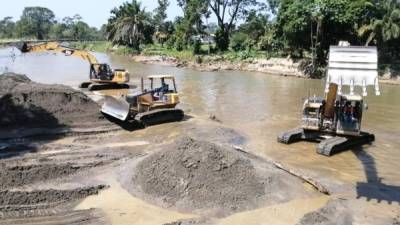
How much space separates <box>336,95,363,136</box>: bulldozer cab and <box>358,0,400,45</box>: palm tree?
996 inches

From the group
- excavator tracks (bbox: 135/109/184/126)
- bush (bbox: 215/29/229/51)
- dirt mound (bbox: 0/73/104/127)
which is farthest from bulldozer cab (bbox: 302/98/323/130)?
bush (bbox: 215/29/229/51)

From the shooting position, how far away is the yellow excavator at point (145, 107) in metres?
19.0

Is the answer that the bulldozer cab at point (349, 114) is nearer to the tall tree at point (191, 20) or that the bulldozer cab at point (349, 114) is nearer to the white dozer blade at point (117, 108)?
the white dozer blade at point (117, 108)

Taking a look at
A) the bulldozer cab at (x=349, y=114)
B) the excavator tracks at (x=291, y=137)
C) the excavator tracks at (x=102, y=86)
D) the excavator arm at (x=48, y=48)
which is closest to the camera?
the bulldozer cab at (x=349, y=114)

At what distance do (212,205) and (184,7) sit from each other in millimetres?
56882

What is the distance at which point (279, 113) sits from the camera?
82.2 feet

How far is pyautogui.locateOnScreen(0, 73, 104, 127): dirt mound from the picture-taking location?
17922mm

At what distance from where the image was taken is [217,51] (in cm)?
6116

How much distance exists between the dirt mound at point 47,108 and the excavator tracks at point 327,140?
7391mm

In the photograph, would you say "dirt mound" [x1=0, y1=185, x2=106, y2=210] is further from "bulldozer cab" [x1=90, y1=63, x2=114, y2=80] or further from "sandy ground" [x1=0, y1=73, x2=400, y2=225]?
"bulldozer cab" [x1=90, y1=63, x2=114, y2=80]

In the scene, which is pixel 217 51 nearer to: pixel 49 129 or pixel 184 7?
pixel 184 7

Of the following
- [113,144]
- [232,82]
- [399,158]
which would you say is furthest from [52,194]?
[232,82]

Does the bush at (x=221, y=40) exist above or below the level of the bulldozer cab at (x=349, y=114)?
above

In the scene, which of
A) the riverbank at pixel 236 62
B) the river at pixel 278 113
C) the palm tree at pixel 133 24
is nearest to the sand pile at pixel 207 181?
the river at pixel 278 113
